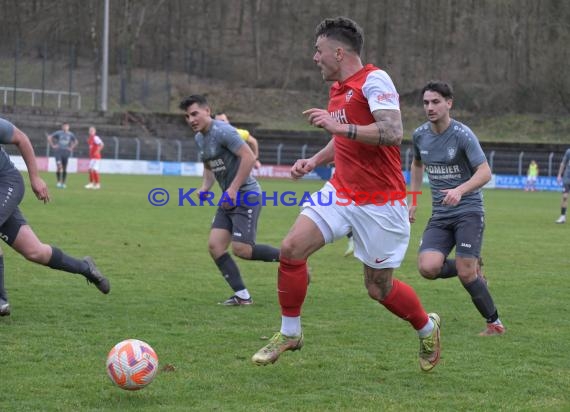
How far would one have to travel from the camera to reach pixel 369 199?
575 cm

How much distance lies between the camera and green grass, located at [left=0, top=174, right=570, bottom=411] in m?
5.09

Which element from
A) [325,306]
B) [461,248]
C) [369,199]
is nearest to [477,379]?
[369,199]

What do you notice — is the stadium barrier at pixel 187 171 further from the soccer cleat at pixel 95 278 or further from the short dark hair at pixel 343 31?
the short dark hair at pixel 343 31

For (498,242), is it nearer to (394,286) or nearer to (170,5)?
(394,286)

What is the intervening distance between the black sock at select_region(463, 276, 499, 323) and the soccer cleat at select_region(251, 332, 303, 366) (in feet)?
6.36

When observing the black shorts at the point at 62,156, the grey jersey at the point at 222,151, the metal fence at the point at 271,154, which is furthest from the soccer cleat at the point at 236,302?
the metal fence at the point at 271,154

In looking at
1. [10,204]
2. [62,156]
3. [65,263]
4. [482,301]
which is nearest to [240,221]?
[65,263]

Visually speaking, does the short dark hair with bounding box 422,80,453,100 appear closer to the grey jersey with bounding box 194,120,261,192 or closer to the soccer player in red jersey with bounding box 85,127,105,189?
the grey jersey with bounding box 194,120,261,192

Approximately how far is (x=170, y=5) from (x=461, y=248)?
60090 millimetres

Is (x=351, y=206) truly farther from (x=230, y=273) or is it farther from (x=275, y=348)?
(x=230, y=273)

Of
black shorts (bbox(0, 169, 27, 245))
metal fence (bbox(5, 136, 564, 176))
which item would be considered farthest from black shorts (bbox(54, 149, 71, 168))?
black shorts (bbox(0, 169, 27, 245))

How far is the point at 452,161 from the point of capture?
7.41 meters

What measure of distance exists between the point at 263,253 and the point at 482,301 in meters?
2.44

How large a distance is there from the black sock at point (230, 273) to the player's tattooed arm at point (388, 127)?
11.4 ft
